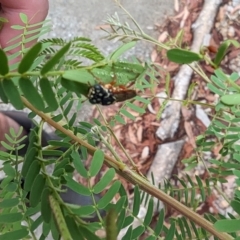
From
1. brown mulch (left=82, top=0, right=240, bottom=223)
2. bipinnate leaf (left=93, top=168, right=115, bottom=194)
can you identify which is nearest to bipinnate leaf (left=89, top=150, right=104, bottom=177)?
bipinnate leaf (left=93, top=168, right=115, bottom=194)

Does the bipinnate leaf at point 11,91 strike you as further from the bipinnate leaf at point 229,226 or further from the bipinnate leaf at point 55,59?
the bipinnate leaf at point 229,226

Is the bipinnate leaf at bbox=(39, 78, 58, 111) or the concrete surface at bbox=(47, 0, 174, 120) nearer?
the bipinnate leaf at bbox=(39, 78, 58, 111)

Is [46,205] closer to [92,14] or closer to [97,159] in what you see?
[97,159]

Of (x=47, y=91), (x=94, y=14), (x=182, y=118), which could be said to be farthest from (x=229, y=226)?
(x=94, y=14)

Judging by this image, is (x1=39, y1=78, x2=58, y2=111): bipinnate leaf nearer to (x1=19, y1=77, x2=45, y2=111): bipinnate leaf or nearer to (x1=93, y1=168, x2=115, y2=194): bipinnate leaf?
(x1=19, y1=77, x2=45, y2=111): bipinnate leaf

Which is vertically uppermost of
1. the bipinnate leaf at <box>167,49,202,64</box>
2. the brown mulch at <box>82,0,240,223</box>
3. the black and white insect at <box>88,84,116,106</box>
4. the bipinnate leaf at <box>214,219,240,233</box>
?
the bipinnate leaf at <box>167,49,202,64</box>

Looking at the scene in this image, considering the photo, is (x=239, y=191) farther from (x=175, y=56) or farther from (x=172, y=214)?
(x=172, y=214)

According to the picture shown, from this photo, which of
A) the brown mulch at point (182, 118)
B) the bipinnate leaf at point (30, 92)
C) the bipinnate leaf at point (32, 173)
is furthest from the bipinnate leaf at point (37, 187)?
the brown mulch at point (182, 118)

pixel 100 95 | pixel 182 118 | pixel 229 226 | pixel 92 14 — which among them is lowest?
pixel 182 118

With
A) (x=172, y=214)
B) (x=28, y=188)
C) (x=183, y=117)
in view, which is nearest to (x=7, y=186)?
(x=28, y=188)
